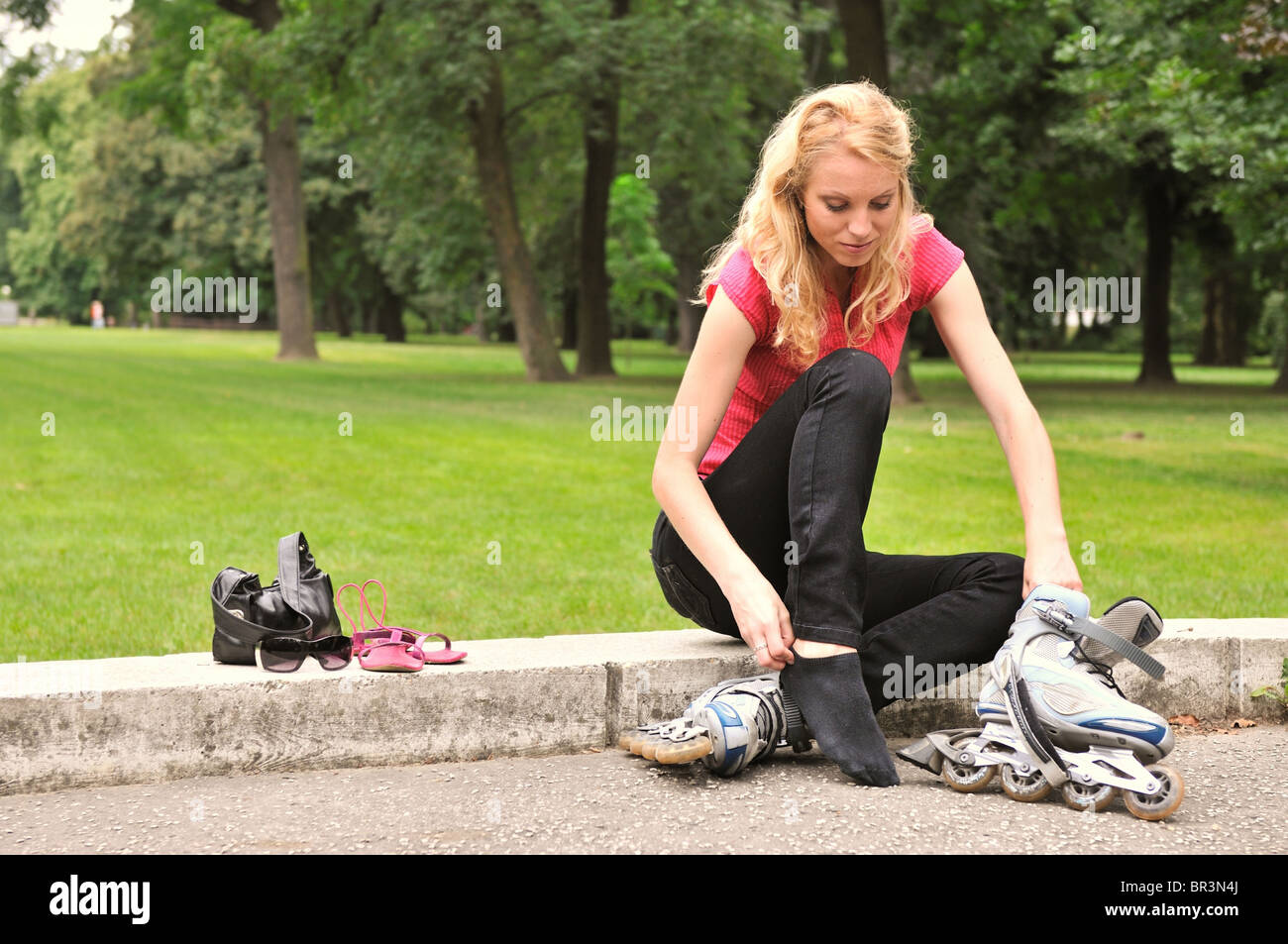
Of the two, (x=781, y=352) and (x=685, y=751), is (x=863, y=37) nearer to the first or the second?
(x=781, y=352)

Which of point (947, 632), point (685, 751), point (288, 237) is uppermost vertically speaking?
point (288, 237)

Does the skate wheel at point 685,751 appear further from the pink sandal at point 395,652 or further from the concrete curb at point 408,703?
the pink sandal at point 395,652

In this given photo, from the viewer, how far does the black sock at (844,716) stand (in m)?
3.26

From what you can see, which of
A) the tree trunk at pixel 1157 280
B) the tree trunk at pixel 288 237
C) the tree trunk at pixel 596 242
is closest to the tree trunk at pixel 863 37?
the tree trunk at pixel 596 242

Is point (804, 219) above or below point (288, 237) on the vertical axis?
below

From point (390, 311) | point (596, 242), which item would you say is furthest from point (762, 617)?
point (390, 311)

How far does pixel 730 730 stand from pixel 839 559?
492 mm

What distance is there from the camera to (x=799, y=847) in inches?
114

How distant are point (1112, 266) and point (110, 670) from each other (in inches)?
1596

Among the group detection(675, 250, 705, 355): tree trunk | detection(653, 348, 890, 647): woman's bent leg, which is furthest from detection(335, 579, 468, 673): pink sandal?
detection(675, 250, 705, 355): tree trunk

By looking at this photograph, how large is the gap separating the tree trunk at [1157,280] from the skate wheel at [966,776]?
2627 centimetres

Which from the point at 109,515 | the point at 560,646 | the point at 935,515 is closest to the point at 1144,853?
the point at 560,646

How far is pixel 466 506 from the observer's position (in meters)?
9.11

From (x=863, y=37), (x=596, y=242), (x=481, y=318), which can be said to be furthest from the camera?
(x=481, y=318)
